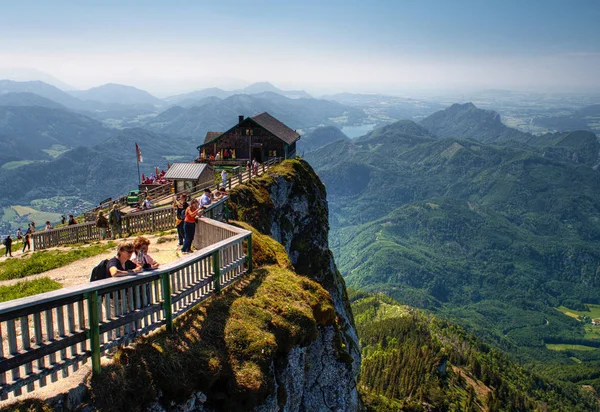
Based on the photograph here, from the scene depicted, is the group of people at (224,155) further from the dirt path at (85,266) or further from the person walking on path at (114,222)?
the dirt path at (85,266)

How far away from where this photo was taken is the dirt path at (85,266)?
14086 mm

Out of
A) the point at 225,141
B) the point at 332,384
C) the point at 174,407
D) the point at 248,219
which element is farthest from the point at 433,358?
the point at 174,407

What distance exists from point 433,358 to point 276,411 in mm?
107258

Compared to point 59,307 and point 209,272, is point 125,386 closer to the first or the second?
point 59,307

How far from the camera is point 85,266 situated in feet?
52.5

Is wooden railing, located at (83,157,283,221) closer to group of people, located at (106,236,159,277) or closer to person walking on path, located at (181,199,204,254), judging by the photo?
person walking on path, located at (181,199,204,254)

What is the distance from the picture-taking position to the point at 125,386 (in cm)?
777

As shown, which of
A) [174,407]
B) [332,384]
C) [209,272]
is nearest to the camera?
[174,407]

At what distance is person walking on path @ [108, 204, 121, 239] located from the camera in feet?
74.0

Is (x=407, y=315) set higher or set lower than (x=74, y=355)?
lower

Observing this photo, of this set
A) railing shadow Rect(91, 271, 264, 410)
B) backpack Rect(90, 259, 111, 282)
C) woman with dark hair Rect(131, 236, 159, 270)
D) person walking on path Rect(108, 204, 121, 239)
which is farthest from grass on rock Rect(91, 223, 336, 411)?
person walking on path Rect(108, 204, 121, 239)

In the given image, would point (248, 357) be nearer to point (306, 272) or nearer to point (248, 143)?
point (306, 272)

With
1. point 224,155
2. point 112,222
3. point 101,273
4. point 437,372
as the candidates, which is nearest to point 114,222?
point 112,222

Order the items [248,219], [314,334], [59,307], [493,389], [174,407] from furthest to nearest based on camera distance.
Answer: [493,389], [248,219], [314,334], [174,407], [59,307]
